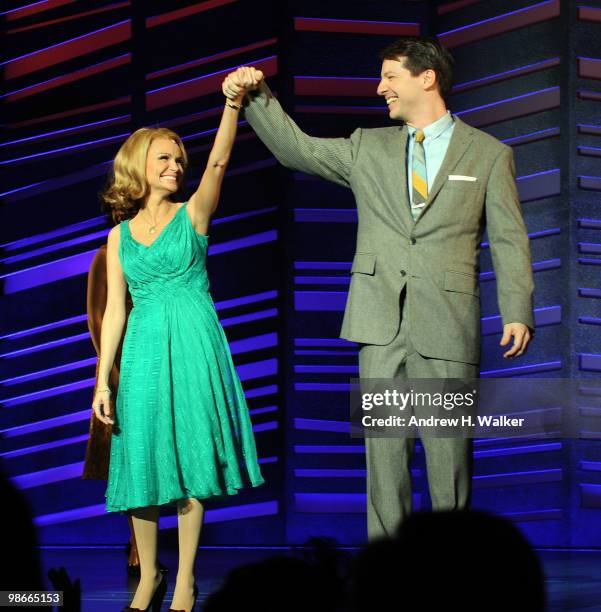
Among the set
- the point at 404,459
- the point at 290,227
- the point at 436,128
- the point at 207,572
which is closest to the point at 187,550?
the point at 404,459

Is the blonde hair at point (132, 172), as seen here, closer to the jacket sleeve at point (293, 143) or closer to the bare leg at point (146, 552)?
the jacket sleeve at point (293, 143)

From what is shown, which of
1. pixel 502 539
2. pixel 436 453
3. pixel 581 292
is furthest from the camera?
pixel 581 292

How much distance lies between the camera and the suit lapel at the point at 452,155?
10.5 ft

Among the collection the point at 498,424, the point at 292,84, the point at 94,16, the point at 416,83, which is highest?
the point at 94,16

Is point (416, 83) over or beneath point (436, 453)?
over

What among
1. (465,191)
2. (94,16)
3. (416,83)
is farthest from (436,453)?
(94,16)

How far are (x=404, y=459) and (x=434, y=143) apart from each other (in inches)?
35.3

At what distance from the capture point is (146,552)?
10.7 ft

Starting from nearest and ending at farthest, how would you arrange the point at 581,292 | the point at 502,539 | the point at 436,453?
1. the point at 502,539
2. the point at 436,453
3. the point at 581,292

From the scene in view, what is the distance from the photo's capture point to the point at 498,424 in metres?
4.90

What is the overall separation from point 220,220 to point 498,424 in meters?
1.45

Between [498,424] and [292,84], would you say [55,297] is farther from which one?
[498,424]

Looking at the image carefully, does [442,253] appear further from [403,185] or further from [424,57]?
[424,57]

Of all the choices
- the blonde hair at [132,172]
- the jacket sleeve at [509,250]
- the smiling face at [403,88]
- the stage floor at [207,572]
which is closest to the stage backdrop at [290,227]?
the stage floor at [207,572]
